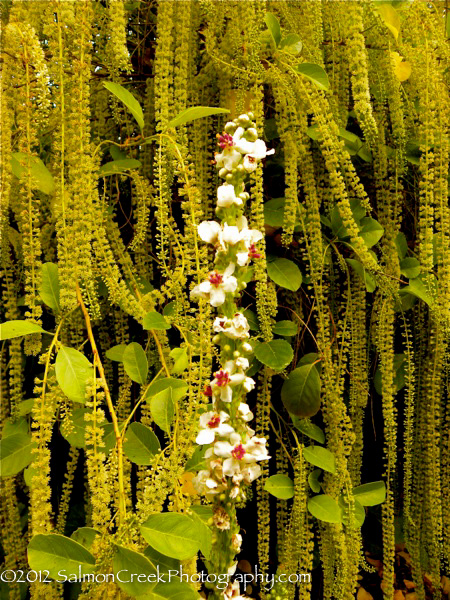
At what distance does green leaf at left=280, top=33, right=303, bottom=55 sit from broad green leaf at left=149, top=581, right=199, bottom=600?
1.10m

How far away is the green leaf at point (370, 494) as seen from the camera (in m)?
1.36

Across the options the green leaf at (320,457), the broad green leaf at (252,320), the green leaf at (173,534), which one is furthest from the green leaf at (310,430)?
the green leaf at (173,534)

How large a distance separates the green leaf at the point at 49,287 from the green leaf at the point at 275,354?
0.47 metres

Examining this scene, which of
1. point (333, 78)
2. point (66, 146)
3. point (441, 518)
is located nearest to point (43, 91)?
point (66, 146)

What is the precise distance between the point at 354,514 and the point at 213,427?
2.89 feet

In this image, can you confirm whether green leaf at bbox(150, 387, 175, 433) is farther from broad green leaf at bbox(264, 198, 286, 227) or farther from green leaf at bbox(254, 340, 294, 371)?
broad green leaf at bbox(264, 198, 286, 227)

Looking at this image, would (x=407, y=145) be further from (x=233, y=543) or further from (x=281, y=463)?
(x=233, y=543)

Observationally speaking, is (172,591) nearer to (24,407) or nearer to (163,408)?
(163,408)

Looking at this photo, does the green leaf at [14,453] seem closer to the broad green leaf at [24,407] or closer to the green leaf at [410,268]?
the broad green leaf at [24,407]

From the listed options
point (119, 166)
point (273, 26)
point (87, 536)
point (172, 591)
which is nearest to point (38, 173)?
point (119, 166)

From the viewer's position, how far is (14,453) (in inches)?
41.5

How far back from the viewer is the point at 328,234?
1.48 meters

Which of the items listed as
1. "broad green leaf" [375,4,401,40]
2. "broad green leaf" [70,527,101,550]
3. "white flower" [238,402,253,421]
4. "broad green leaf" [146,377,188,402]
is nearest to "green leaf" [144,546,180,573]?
"broad green leaf" [70,527,101,550]

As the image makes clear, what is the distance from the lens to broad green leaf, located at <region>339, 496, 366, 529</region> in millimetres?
1283
